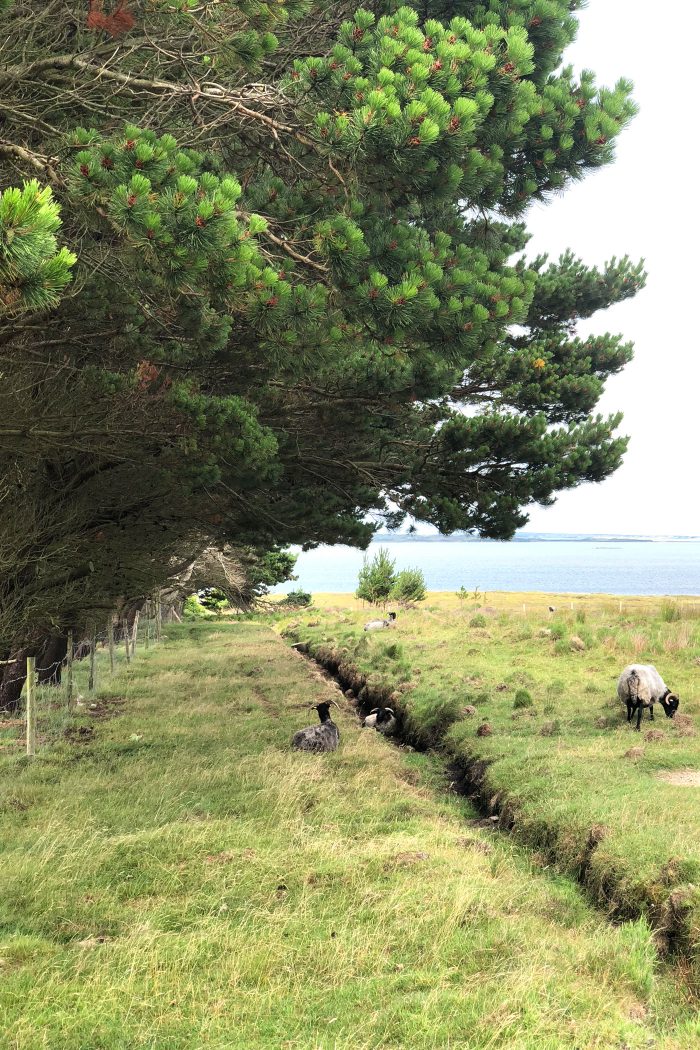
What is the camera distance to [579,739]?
12547mm

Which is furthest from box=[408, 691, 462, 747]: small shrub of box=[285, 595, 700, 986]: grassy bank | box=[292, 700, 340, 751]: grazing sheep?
box=[292, 700, 340, 751]: grazing sheep

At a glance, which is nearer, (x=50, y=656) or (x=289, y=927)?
(x=289, y=927)

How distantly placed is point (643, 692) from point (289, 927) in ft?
29.5

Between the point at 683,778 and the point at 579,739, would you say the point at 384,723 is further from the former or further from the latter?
the point at 683,778

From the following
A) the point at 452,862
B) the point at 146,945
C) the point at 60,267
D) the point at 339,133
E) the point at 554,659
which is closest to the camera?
the point at 60,267

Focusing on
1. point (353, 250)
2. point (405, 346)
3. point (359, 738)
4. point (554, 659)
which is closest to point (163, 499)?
point (359, 738)

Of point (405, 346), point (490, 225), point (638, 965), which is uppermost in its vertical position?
point (490, 225)

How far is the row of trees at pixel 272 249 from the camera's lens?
667cm

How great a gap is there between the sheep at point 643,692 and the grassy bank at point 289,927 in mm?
4148

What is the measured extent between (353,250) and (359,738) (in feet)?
32.5

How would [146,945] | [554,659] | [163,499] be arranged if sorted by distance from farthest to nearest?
[554,659] → [163,499] → [146,945]

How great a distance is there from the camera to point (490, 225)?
10.0 meters

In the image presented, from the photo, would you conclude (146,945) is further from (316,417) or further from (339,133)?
(316,417)

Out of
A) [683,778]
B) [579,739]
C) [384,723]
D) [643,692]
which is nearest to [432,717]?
[384,723]
